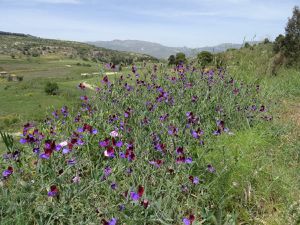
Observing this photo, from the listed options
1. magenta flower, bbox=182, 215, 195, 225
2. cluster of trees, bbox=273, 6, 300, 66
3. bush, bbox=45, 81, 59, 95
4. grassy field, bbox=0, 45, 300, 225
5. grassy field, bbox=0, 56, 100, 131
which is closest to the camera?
magenta flower, bbox=182, 215, 195, 225

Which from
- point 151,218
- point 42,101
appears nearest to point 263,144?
point 151,218

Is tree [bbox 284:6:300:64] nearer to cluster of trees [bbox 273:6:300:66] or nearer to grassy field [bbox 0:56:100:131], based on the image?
cluster of trees [bbox 273:6:300:66]

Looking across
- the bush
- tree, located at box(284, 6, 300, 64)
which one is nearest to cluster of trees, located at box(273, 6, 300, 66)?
tree, located at box(284, 6, 300, 64)

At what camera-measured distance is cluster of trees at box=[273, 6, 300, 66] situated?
51.5 ft

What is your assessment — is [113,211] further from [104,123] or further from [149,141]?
[104,123]

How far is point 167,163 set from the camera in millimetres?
3266

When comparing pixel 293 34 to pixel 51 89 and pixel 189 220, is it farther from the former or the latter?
pixel 51 89

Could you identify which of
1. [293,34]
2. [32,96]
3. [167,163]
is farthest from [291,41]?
[32,96]

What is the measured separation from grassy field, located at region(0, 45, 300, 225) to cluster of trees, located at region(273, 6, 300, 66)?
972 centimetres

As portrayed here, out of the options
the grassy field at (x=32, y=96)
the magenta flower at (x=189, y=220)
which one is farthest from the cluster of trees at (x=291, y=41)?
the grassy field at (x=32, y=96)

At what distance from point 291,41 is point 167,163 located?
1573 centimetres

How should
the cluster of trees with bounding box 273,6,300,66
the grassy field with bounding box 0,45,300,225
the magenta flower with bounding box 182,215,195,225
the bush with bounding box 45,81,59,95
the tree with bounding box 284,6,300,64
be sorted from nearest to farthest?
the magenta flower with bounding box 182,215,195,225 < the grassy field with bounding box 0,45,300,225 < the cluster of trees with bounding box 273,6,300,66 < the tree with bounding box 284,6,300,64 < the bush with bounding box 45,81,59,95

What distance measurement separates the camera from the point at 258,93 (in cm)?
638

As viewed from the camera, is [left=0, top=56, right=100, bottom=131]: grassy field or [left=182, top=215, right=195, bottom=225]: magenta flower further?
[left=0, top=56, right=100, bottom=131]: grassy field
